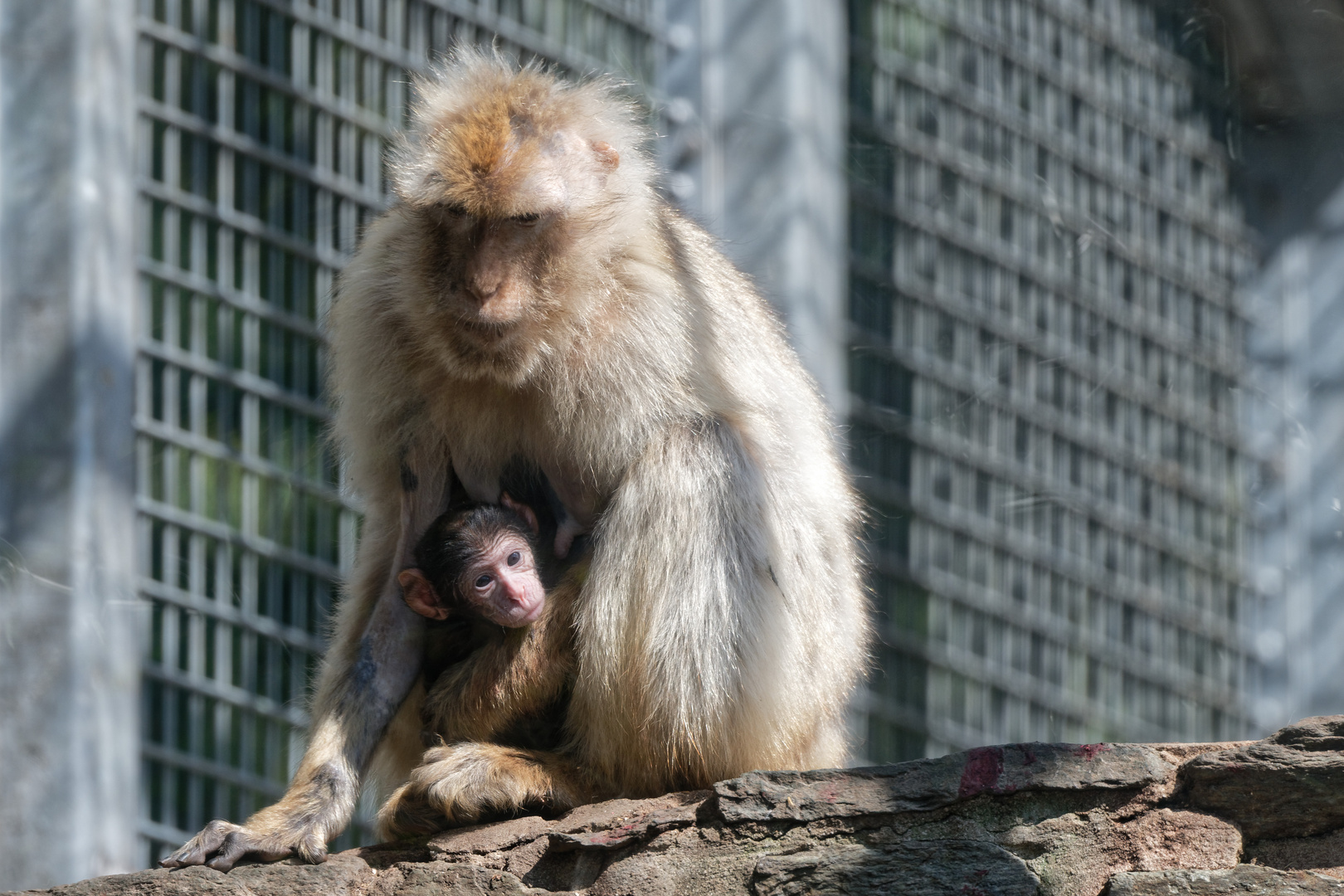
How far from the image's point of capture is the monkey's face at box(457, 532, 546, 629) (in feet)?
12.5

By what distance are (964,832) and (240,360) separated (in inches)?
149

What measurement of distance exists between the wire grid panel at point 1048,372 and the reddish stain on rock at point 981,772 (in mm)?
4334

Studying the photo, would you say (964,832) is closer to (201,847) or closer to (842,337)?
(201,847)

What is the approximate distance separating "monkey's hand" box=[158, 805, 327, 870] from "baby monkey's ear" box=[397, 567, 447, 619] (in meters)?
0.58

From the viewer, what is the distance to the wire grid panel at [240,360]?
584 cm

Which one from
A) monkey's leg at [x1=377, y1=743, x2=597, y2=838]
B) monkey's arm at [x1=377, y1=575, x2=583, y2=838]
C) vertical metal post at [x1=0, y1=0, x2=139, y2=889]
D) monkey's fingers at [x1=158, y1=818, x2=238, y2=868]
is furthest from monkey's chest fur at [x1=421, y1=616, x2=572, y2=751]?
vertical metal post at [x1=0, y1=0, x2=139, y2=889]

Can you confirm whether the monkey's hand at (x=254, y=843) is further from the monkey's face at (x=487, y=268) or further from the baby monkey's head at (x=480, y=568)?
the monkey's face at (x=487, y=268)

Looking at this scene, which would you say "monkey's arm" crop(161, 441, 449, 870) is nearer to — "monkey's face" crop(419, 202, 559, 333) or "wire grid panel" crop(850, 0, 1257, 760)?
"monkey's face" crop(419, 202, 559, 333)

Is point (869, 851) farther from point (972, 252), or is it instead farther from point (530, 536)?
point (972, 252)

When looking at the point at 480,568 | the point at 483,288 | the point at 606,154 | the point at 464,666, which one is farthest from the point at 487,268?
the point at 464,666

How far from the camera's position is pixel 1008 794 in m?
3.04

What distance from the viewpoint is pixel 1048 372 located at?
8.03 meters

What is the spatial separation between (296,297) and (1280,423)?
4.26m

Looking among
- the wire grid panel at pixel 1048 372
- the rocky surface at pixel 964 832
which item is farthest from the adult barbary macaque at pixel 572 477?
the wire grid panel at pixel 1048 372
